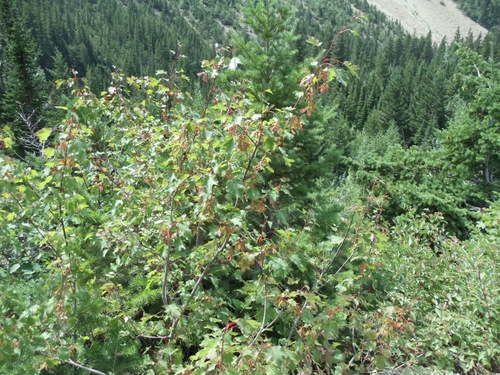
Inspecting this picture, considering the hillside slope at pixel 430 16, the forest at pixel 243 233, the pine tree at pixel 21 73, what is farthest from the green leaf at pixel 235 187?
the hillside slope at pixel 430 16

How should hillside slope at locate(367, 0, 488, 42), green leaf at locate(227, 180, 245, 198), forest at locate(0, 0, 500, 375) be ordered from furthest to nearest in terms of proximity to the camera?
hillside slope at locate(367, 0, 488, 42), forest at locate(0, 0, 500, 375), green leaf at locate(227, 180, 245, 198)

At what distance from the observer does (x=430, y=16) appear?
584ft

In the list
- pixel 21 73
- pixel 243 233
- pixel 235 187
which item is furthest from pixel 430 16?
pixel 235 187

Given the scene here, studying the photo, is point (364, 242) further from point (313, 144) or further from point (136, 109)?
point (136, 109)

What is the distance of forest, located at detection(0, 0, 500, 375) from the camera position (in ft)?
5.86

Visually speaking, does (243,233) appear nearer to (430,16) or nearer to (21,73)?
(21,73)

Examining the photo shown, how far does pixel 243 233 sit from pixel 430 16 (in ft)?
767

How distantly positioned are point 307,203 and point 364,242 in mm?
2471

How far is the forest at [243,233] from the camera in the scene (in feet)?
5.86

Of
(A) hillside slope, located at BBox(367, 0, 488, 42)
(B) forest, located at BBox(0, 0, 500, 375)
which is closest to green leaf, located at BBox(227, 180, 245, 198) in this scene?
(B) forest, located at BBox(0, 0, 500, 375)

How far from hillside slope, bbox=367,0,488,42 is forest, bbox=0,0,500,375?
197 m

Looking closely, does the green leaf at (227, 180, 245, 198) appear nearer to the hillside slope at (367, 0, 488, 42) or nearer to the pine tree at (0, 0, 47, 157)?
the pine tree at (0, 0, 47, 157)

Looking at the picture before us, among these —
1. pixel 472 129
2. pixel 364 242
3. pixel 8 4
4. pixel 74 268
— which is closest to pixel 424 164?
pixel 472 129

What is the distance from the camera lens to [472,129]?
800 cm
